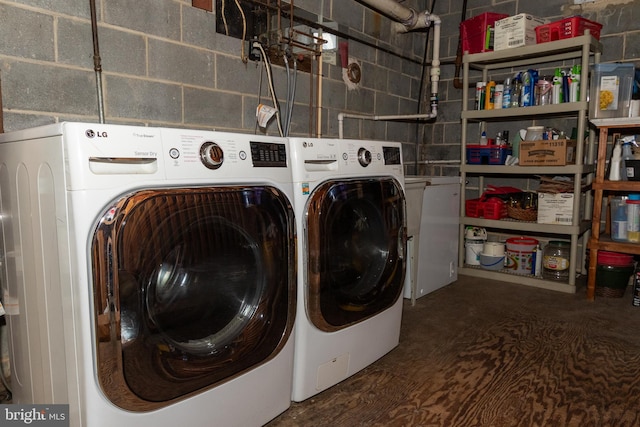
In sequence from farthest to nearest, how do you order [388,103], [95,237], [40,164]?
1. [388,103]
2. [40,164]
3. [95,237]

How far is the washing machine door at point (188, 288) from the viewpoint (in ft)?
3.26

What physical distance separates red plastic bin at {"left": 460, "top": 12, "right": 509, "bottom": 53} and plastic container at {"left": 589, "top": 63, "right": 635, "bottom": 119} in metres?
0.80

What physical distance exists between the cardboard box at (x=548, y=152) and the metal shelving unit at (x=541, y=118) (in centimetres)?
4

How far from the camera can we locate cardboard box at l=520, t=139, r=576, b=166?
2904 millimetres

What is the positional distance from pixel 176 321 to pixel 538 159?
Answer: 107 inches

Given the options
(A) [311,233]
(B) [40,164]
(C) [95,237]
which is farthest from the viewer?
(A) [311,233]

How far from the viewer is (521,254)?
10.6 ft

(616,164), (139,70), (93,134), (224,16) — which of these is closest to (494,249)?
(616,164)

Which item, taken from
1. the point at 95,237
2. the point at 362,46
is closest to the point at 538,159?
the point at 362,46

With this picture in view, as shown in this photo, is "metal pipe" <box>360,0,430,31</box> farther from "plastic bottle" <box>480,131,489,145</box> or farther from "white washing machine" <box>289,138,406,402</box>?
"white washing machine" <box>289,138,406,402</box>

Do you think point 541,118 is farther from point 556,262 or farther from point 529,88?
point 556,262

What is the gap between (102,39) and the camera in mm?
1801

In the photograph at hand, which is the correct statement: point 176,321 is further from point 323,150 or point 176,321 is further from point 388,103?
point 388,103

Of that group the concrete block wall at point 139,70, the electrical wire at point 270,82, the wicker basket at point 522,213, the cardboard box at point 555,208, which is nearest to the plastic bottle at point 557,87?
the cardboard box at point 555,208
